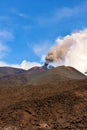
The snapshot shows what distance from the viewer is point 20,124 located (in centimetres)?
5809

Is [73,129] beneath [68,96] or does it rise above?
beneath

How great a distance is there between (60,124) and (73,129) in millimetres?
3000

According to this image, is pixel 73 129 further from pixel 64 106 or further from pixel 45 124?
pixel 64 106

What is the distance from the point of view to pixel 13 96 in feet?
252

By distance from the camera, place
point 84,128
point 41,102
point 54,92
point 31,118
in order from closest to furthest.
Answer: point 84,128, point 31,118, point 41,102, point 54,92

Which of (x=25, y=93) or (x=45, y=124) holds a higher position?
(x=25, y=93)

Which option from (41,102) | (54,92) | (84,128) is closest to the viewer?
(84,128)

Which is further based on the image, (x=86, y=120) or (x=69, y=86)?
(x=69, y=86)

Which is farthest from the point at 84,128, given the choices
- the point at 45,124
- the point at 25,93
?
the point at 25,93

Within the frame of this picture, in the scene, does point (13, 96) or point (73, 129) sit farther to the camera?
point (13, 96)

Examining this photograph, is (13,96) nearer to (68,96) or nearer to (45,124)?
(68,96)

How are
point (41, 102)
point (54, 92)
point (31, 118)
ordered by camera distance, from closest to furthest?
point (31, 118)
point (41, 102)
point (54, 92)

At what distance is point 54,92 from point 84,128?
59.5 feet

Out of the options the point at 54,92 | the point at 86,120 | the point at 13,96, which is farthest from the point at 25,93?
the point at 86,120
